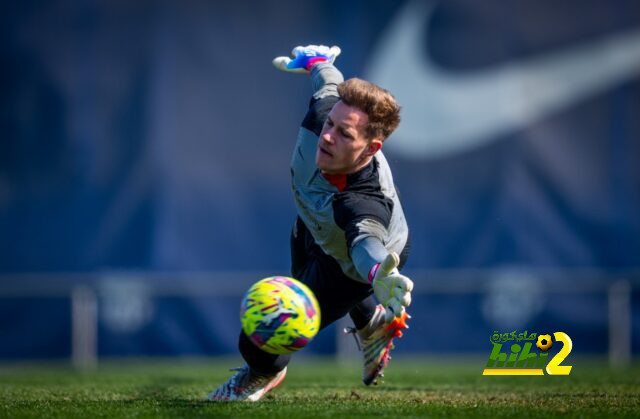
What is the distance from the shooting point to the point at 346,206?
→ 6570mm

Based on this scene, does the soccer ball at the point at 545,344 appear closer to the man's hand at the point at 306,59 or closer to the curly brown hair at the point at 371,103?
the curly brown hair at the point at 371,103

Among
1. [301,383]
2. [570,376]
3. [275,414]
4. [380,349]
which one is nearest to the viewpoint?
[275,414]

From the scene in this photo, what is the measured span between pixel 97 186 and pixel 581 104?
6.26 meters

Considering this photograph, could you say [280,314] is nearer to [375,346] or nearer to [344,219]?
[344,219]

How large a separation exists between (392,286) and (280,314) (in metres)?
0.68

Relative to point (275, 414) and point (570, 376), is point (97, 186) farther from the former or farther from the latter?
point (275, 414)

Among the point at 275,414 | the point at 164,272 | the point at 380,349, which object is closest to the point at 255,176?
the point at 164,272

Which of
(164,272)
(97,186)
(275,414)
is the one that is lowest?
(164,272)

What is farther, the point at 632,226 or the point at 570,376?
the point at 632,226

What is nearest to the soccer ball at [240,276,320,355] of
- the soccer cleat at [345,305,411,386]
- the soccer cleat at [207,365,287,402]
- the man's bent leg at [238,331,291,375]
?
the man's bent leg at [238,331,291,375]

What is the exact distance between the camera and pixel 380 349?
7770mm

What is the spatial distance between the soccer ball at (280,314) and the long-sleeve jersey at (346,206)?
0.39 meters

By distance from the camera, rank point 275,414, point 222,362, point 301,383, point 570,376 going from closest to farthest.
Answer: point 275,414 < point 301,383 < point 570,376 < point 222,362

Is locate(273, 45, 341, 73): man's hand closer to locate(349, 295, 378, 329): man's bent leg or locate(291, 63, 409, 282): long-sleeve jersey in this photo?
locate(291, 63, 409, 282): long-sleeve jersey
